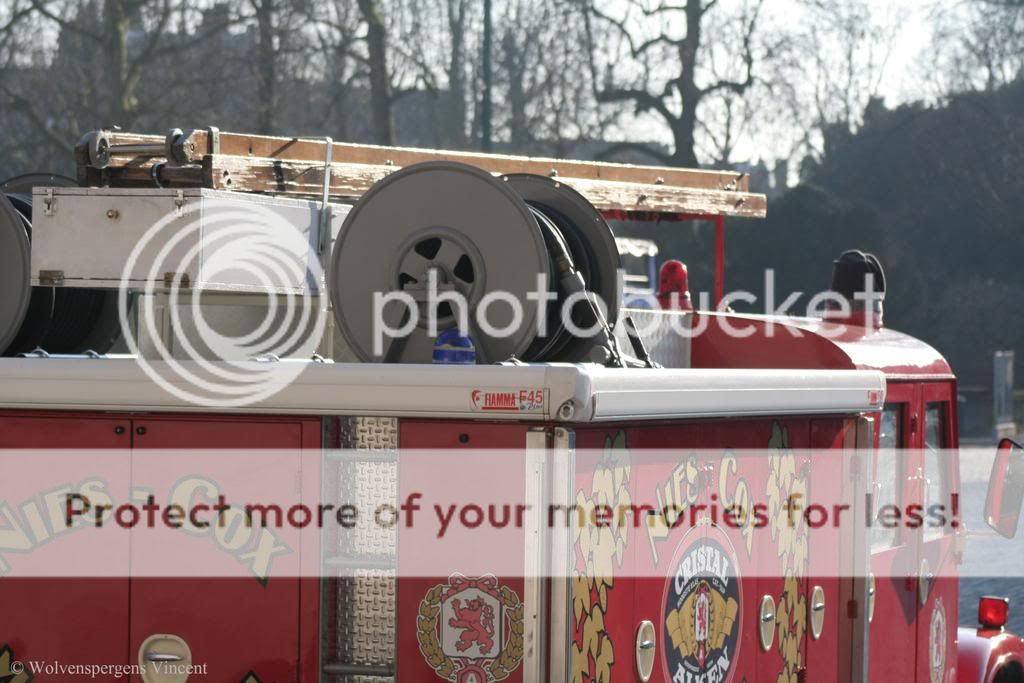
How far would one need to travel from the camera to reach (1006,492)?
6.57 metres

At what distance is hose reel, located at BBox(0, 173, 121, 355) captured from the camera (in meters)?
5.09

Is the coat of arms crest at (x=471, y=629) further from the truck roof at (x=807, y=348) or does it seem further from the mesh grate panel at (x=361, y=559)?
the truck roof at (x=807, y=348)

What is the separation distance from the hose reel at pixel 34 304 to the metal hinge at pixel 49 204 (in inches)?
12.8

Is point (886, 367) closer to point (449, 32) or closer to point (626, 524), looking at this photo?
point (626, 524)

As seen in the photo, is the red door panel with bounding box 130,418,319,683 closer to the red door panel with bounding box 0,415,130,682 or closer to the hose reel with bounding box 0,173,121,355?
the red door panel with bounding box 0,415,130,682

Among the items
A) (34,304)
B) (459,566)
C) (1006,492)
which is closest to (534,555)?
(459,566)

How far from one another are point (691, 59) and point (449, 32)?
18.1 ft

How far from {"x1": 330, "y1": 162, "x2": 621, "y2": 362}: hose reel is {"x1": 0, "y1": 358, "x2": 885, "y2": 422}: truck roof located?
601 mm

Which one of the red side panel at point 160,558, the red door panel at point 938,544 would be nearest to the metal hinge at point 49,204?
the red side panel at point 160,558

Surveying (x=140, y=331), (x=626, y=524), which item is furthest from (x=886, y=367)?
(x=140, y=331)

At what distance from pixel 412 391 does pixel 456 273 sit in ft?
3.29

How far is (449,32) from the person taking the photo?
34344 mm

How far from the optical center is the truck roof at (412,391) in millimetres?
3906

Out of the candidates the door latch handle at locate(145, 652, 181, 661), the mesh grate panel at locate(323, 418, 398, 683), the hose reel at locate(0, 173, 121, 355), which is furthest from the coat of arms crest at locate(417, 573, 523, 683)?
the hose reel at locate(0, 173, 121, 355)
